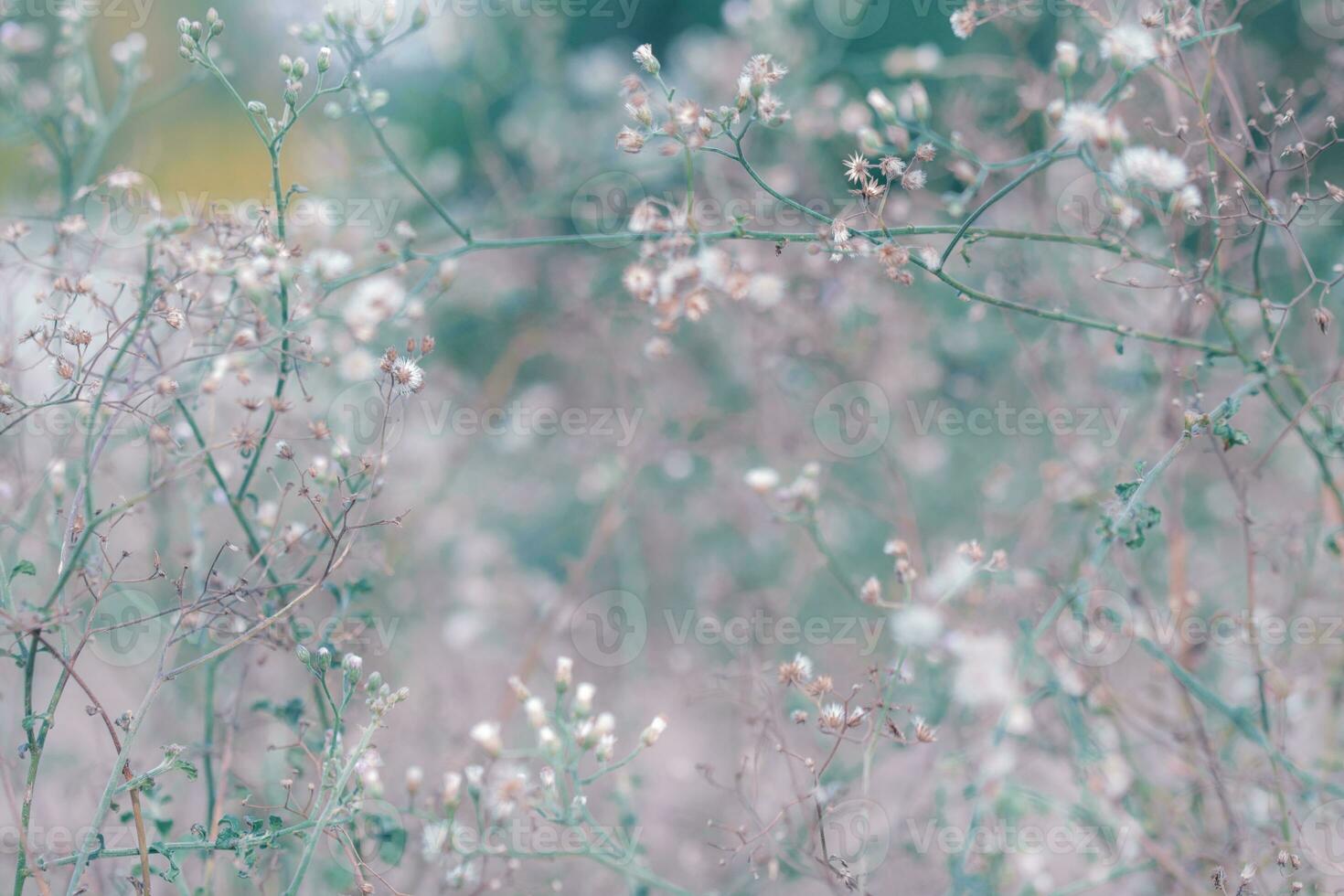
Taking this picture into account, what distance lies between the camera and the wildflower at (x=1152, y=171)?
3.84ft

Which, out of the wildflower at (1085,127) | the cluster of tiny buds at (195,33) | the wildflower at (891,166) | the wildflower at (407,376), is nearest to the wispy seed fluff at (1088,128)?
the wildflower at (1085,127)

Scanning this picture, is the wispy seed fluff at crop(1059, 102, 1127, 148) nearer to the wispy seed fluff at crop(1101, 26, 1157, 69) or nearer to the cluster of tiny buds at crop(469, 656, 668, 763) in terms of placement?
the wispy seed fluff at crop(1101, 26, 1157, 69)

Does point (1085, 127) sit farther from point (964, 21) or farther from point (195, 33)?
point (195, 33)

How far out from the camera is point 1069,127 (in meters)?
1.16

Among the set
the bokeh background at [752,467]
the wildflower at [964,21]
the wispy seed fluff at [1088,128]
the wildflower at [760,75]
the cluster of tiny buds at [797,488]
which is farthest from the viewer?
the bokeh background at [752,467]

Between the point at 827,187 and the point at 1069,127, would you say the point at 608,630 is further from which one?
the point at 1069,127

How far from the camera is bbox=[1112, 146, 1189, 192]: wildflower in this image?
117 cm

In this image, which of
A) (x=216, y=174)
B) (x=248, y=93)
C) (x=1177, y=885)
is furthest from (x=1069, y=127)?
(x=216, y=174)

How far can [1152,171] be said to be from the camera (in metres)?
1.19

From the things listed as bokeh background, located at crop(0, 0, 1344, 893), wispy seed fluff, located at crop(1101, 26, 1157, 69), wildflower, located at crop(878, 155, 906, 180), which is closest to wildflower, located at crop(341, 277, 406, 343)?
bokeh background, located at crop(0, 0, 1344, 893)

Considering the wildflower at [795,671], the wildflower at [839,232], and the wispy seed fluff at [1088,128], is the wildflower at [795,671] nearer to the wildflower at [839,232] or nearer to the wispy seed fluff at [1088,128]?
the wildflower at [839,232]

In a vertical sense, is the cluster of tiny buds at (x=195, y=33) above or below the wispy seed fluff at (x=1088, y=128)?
above

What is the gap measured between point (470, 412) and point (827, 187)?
1521 millimetres

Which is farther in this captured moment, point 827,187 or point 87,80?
point 827,187
